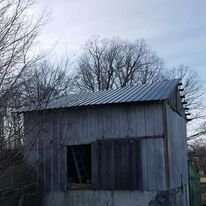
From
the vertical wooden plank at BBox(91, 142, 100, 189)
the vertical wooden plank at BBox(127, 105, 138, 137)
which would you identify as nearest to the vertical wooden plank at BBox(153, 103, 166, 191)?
the vertical wooden plank at BBox(127, 105, 138, 137)

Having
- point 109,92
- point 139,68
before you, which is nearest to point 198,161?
point 139,68

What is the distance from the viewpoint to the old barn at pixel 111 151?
16781mm

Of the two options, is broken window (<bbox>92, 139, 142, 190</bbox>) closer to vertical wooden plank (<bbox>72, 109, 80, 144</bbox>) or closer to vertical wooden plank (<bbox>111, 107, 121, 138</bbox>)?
vertical wooden plank (<bbox>111, 107, 121, 138</bbox>)

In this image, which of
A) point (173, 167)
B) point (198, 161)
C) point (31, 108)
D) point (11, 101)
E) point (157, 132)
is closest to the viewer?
point (11, 101)

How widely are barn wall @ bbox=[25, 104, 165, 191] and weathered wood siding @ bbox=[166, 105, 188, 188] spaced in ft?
2.50

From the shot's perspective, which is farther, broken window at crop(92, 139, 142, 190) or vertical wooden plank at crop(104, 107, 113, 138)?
vertical wooden plank at crop(104, 107, 113, 138)

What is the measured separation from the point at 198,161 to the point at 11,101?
163 ft

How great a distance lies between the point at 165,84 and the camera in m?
19.3

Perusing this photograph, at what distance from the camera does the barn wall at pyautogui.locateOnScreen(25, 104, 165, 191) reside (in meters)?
16.8

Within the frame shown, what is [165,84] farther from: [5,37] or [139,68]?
[139,68]

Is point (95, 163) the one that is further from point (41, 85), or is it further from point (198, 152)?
point (198, 152)

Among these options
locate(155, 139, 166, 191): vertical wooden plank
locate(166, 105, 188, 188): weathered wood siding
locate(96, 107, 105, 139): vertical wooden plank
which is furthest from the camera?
locate(166, 105, 188, 188): weathered wood siding

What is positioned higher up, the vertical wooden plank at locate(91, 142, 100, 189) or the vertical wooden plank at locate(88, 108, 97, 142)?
the vertical wooden plank at locate(88, 108, 97, 142)

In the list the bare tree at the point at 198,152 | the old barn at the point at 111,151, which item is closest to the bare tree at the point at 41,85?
the old barn at the point at 111,151
